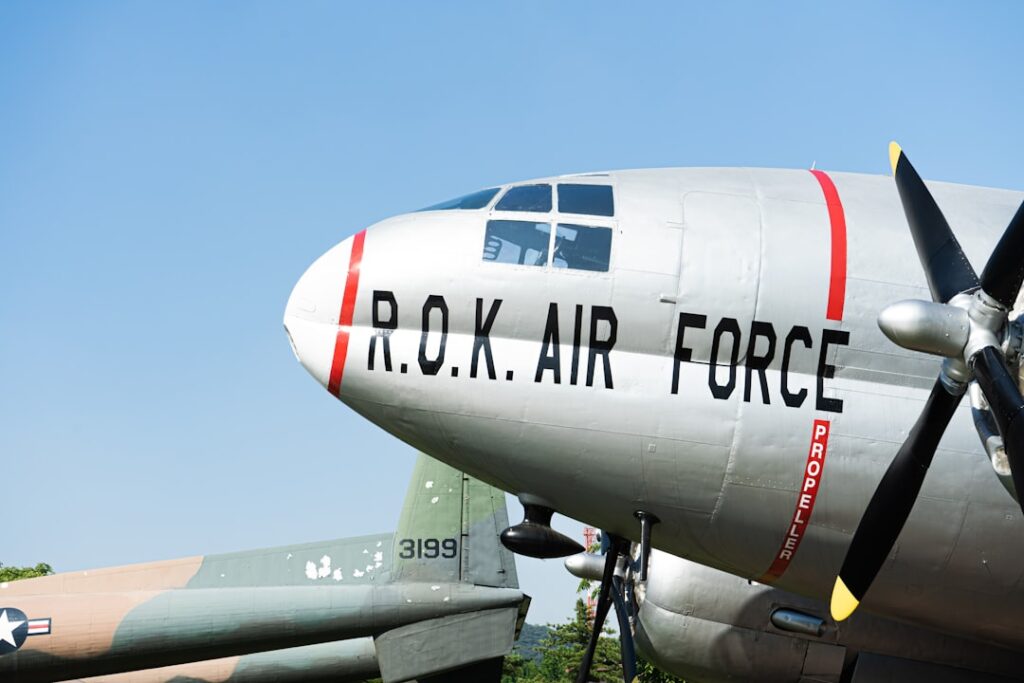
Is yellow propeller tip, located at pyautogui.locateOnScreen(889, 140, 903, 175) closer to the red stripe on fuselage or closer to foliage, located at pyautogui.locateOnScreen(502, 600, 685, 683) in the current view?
the red stripe on fuselage

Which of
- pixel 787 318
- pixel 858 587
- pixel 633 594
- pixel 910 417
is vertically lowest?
pixel 633 594

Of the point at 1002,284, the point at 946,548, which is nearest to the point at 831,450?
the point at 946,548

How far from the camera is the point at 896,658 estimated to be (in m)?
11.4

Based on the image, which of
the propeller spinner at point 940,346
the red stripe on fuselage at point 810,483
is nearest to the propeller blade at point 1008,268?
the propeller spinner at point 940,346

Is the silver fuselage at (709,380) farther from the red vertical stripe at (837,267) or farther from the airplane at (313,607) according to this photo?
the airplane at (313,607)

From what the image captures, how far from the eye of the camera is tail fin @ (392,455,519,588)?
66.8 feet

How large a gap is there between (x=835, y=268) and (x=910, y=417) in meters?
1.45

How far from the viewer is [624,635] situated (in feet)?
39.8

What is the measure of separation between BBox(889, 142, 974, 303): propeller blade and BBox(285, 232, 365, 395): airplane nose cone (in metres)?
4.84

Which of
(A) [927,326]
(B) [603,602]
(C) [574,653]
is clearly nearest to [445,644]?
(B) [603,602]

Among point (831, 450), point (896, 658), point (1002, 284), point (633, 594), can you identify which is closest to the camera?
point (1002, 284)

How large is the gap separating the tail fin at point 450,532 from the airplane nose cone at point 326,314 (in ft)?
35.4

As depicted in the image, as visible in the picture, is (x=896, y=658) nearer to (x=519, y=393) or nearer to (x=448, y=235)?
(x=519, y=393)

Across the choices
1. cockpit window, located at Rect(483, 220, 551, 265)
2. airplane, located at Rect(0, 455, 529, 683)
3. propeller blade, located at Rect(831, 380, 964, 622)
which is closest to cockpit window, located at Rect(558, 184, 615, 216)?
cockpit window, located at Rect(483, 220, 551, 265)
